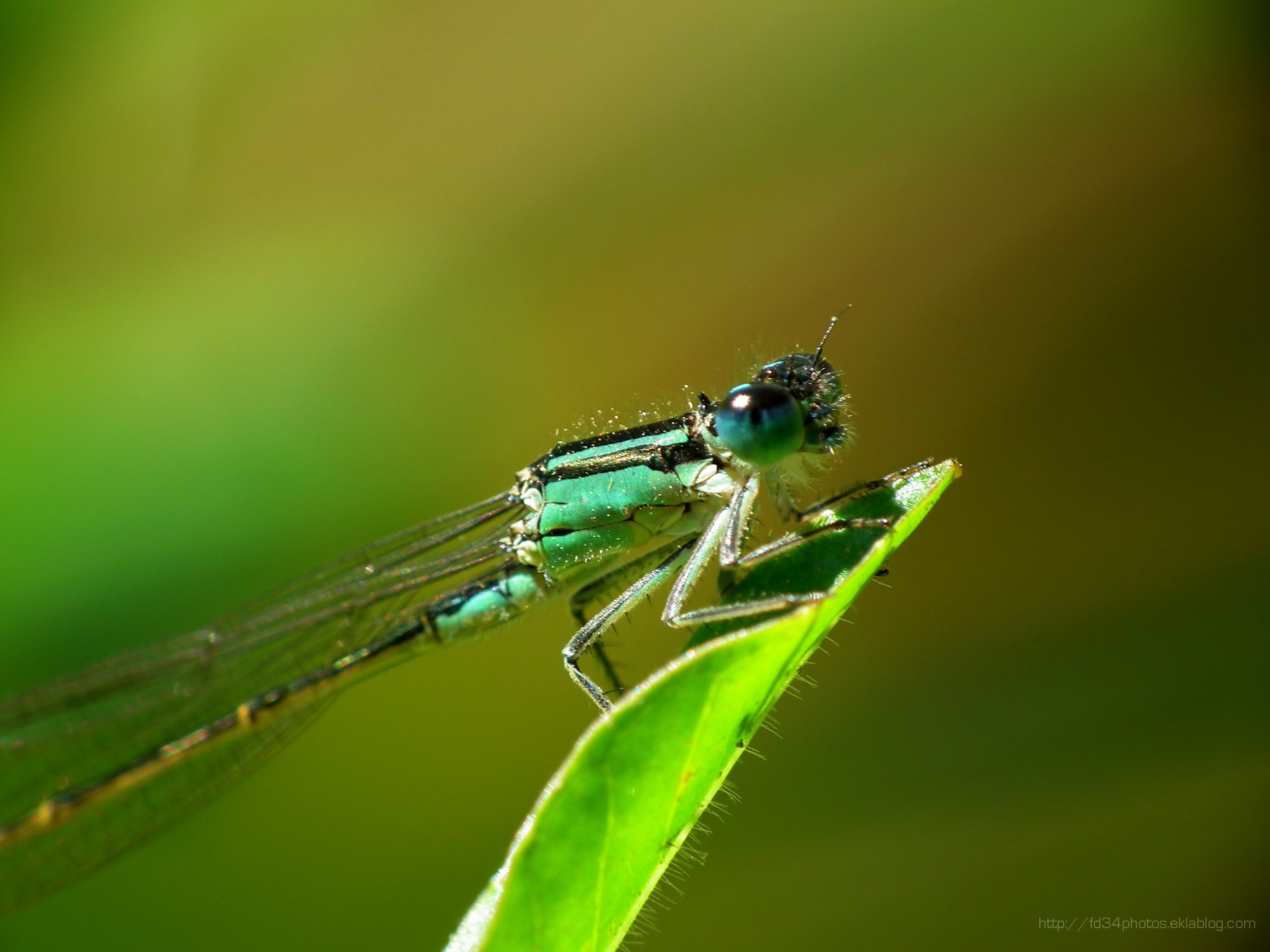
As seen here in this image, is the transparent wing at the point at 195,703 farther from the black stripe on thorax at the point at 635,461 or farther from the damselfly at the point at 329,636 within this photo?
the black stripe on thorax at the point at 635,461

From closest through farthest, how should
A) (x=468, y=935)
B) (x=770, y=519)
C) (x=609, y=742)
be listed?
1. (x=609, y=742)
2. (x=468, y=935)
3. (x=770, y=519)

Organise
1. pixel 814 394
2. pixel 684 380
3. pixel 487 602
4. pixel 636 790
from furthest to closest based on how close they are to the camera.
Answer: pixel 684 380 → pixel 487 602 → pixel 814 394 → pixel 636 790

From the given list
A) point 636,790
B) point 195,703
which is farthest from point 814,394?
point 195,703

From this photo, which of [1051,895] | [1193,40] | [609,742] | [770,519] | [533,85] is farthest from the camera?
[533,85]

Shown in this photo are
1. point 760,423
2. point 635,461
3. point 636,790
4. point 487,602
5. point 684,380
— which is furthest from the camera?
point 684,380

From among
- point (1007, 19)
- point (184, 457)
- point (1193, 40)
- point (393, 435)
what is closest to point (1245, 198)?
point (1193, 40)

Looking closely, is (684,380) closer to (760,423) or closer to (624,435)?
(624,435)

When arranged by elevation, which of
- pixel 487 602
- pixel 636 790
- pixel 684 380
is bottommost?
pixel 636 790

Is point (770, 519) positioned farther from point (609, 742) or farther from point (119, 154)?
point (609, 742)
